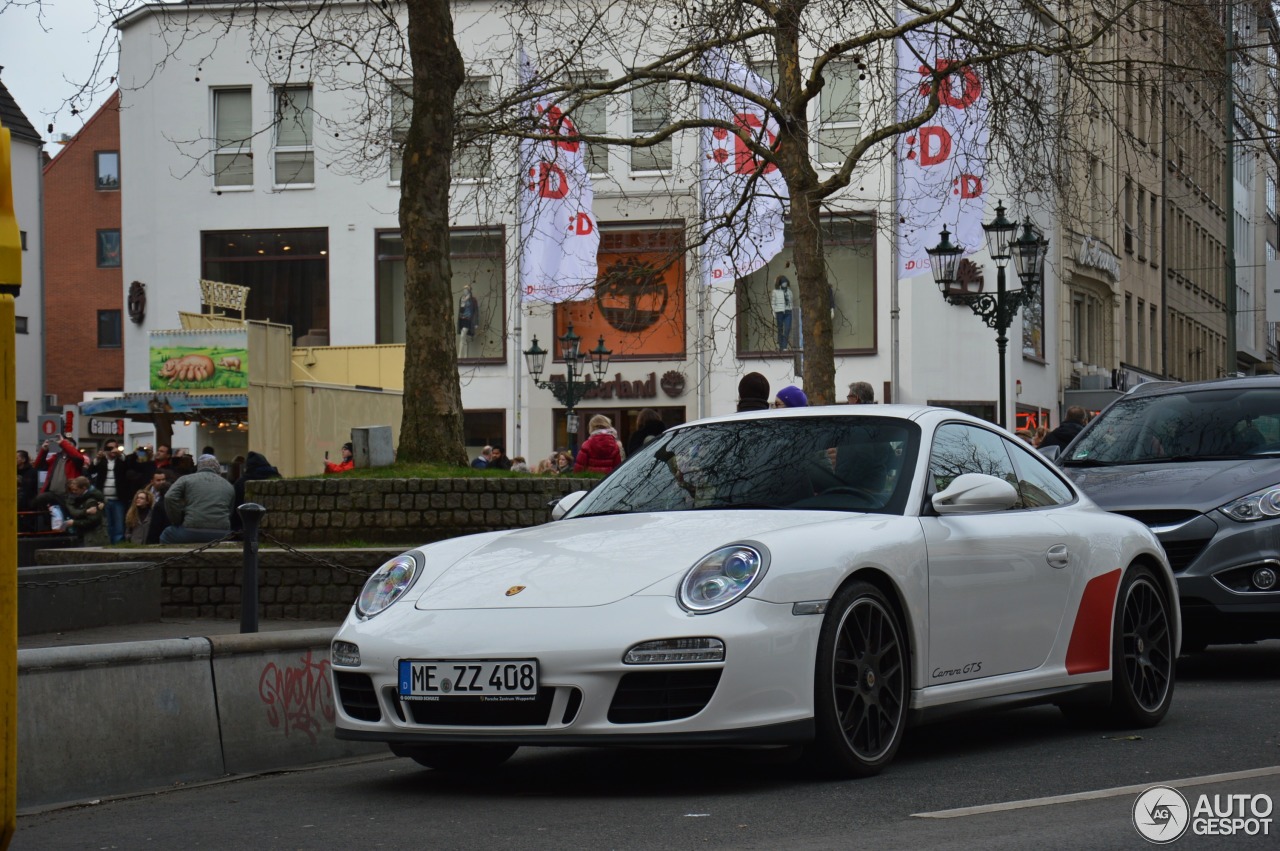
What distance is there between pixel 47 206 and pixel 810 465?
212 ft

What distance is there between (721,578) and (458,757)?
58.9 inches

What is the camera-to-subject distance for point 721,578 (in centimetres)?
647

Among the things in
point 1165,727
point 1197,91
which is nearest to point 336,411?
point 1197,91

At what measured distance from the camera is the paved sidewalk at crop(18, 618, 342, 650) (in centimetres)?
1183

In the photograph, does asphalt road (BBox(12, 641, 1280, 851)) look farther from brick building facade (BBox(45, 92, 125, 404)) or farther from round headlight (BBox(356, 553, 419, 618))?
brick building facade (BBox(45, 92, 125, 404))

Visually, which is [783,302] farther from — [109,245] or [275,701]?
[275,701]

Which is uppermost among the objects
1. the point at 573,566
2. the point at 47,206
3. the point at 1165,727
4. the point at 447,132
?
the point at 47,206

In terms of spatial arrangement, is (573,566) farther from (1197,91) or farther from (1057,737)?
(1197,91)

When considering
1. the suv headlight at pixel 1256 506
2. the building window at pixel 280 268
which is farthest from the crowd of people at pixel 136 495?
the building window at pixel 280 268

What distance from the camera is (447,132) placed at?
16.7 meters

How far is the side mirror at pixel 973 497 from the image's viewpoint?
7305 millimetres

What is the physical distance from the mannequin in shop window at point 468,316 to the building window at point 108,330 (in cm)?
2645

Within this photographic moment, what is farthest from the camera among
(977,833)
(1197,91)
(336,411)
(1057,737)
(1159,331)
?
(1159,331)

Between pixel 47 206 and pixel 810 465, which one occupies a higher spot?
pixel 47 206
